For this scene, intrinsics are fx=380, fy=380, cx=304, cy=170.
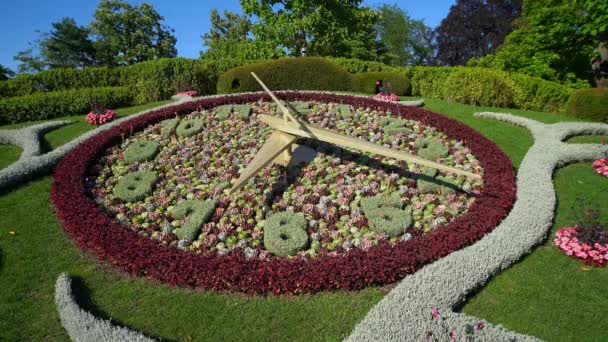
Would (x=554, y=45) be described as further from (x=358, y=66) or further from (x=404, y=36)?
(x=404, y=36)

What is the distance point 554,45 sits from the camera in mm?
19047

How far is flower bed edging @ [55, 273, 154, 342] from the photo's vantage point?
372 centimetres

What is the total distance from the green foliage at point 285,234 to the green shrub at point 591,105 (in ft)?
33.2

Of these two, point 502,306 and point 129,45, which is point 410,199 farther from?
point 129,45

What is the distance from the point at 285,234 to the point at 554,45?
2006 centimetres

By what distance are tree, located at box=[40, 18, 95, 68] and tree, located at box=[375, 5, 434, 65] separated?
35.1 m

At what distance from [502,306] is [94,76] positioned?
659 inches

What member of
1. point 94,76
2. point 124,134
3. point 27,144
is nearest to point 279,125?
point 124,134

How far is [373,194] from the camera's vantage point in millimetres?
6371

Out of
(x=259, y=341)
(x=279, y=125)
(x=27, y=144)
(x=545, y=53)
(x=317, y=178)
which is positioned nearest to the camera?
(x=259, y=341)

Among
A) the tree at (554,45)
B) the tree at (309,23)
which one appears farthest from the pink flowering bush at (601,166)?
the tree at (309,23)

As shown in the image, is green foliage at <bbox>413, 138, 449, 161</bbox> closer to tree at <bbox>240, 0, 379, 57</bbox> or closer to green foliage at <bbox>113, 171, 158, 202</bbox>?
green foliage at <bbox>113, 171, 158, 202</bbox>

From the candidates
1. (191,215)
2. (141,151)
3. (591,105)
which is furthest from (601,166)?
(141,151)

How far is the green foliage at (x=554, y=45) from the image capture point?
17.8m
